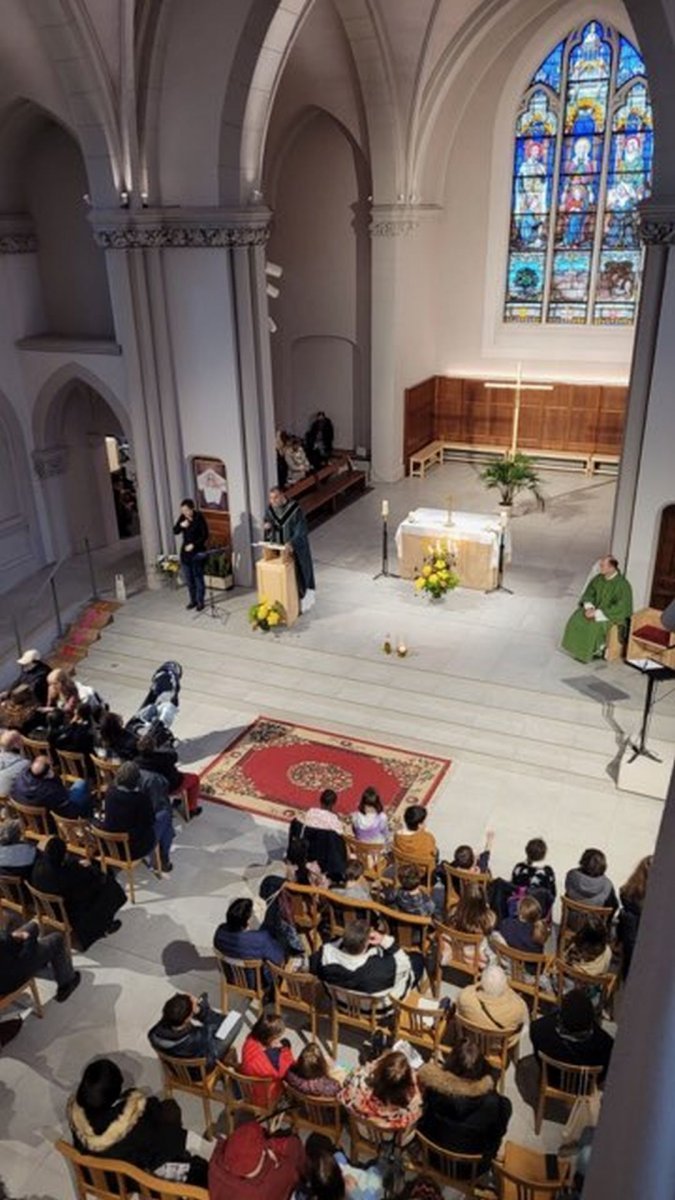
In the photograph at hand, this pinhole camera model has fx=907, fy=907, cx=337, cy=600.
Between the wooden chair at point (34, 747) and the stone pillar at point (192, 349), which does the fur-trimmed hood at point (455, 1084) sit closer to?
the wooden chair at point (34, 747)

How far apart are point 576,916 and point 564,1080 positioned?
1259 mm

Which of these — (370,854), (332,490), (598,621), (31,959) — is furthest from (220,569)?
(31,959)

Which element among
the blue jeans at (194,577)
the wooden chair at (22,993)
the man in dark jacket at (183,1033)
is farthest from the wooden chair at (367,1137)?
the blue jeans at (194,577)

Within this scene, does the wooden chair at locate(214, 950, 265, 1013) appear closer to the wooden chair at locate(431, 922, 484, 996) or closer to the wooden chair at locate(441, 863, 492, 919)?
the wooden chair at locate(431, 922, 484, 996)

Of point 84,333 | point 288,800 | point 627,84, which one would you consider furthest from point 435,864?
point 627,84

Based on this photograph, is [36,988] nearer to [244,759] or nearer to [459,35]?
[244,759]

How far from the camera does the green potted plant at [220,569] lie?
533 inches

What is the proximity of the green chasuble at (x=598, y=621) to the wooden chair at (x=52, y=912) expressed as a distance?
6.69 metres

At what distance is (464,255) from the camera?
736 inches

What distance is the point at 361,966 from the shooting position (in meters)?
5.71

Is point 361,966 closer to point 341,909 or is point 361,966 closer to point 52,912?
point 341,909

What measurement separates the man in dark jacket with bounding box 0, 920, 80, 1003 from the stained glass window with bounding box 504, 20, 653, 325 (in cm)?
1516

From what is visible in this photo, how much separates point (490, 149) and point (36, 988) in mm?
16881

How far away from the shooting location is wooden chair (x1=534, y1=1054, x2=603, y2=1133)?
516 centimetres
